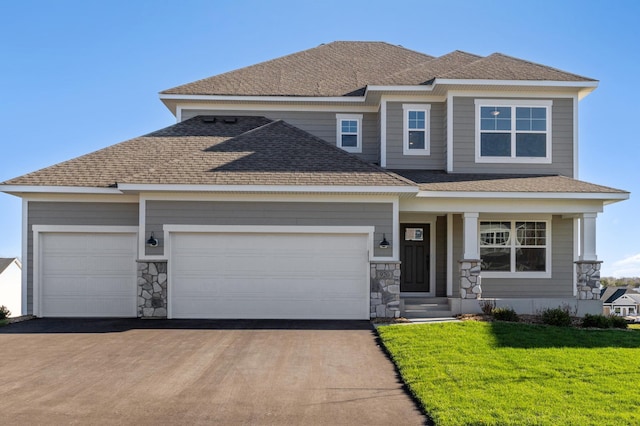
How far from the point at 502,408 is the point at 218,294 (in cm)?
812

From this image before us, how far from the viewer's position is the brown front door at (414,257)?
1550 centimetres

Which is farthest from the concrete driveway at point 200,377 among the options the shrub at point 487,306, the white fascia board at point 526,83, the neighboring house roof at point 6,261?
the neighboring house roof at point 6,261

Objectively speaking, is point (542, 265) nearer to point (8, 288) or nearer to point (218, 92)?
point (218, 92)

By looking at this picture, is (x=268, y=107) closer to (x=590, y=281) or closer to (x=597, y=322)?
(x=590, y=281)

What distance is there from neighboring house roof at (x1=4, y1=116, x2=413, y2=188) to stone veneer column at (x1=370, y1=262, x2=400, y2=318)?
196 cm

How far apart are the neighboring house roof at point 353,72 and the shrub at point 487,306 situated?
19.7 ft

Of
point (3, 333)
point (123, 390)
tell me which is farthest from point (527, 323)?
point (3, 333)

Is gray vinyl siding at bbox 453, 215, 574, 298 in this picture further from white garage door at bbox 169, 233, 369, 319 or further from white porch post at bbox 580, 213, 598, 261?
white garage door at bbox 169, 233, 369, 319

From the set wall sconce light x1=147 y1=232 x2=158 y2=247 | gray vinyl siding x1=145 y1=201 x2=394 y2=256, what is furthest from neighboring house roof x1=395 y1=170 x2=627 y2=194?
wall sconce light x1=147 y1=232 x2=158 y2=247

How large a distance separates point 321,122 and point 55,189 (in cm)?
780

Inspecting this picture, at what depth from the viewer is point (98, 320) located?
12.9 meters

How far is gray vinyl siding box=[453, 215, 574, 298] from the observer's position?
49.3 feet

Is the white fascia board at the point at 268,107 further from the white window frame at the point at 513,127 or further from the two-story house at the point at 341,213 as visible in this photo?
the white window frame at the point at 513,127

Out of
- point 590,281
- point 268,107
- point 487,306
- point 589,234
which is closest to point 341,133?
point 268,107
